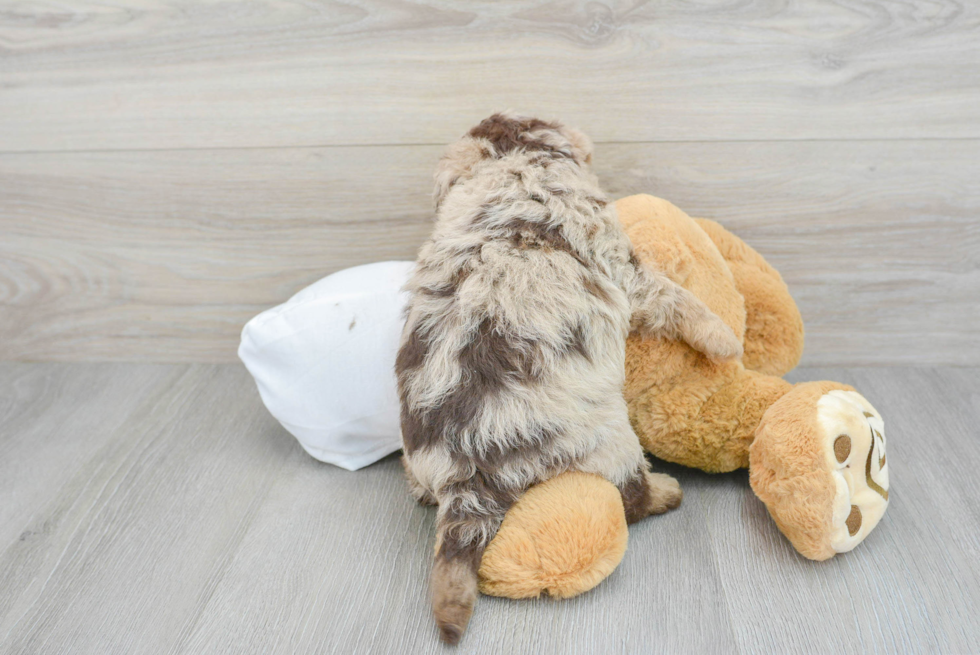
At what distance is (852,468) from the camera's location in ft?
2.77

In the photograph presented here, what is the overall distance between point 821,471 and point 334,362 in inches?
24.7

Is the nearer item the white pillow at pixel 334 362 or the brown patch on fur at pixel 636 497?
the brown patch on fur at pixel 636 497

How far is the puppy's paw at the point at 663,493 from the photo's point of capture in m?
0.93

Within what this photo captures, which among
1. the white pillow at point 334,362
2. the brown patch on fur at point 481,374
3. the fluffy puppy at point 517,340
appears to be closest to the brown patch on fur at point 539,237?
the fluffy puppy at point 517,340

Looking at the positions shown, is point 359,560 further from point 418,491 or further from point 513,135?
point 513,135

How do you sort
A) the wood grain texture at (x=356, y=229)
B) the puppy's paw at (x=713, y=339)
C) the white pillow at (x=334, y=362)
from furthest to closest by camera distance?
the wood grain texture at (x=356, y=229) → the white pillow at (x=334, y=362) → the puppy's paw at (x=713, y=339)

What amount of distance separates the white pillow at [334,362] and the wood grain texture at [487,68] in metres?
0.31

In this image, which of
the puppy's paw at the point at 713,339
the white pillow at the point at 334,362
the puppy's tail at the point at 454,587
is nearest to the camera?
the puppy's tail at the point at 454,587

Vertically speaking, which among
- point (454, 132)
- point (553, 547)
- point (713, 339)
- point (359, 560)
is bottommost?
point (359, 560)

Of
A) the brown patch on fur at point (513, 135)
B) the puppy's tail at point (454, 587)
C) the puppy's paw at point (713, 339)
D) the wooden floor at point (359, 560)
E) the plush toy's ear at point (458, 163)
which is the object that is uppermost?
the brown patch on fur at point (513, 135)

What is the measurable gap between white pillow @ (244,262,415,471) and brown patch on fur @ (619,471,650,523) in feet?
1.10

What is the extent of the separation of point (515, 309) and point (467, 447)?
160 millimetres

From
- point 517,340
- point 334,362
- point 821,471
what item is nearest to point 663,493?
point 821,471

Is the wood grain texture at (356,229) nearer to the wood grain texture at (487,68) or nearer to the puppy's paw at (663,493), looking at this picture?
the wood grain texture at (487,68)
